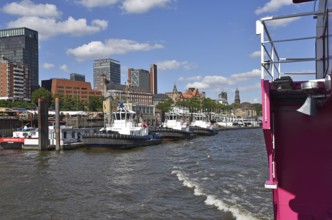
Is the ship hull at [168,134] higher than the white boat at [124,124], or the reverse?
the white boat at [124,124]

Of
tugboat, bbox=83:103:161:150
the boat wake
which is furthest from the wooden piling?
the boat wake

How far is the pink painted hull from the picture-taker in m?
7.31

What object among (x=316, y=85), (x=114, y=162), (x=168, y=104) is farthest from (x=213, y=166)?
(x=168, y=104)

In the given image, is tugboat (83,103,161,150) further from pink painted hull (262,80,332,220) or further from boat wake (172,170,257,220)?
pink painted hull (262,80,332,220)

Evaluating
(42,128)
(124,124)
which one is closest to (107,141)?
(124,124)

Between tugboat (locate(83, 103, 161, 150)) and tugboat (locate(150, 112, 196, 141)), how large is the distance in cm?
848

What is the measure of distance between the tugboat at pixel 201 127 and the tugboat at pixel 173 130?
6.37 m

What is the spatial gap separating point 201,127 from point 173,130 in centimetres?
→ 2457

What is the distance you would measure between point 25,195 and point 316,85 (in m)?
15.9

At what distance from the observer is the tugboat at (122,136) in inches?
1690

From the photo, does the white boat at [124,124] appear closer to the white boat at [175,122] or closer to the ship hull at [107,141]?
the ship hull at [107,141]

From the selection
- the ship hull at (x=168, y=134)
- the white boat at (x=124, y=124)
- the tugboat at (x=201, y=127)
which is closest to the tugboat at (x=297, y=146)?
the white boat at (x=124, y=124)

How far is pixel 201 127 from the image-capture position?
88500 mm

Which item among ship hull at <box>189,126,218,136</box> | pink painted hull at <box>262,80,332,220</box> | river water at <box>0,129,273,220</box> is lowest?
river water at <box>0,129,273,220</box>
